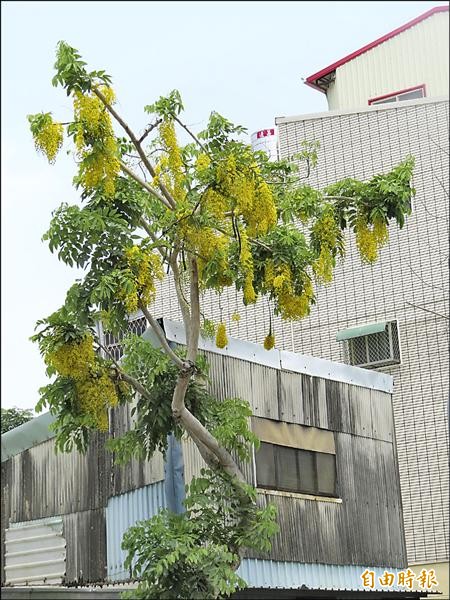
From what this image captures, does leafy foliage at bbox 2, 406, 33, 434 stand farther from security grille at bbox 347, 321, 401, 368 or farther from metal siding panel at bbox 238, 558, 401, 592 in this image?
metal siding panel at bbox 238, 558, 401, 592

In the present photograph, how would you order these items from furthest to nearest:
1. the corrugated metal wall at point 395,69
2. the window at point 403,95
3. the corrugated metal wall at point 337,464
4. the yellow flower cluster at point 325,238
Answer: the window at point 403,95 < the corrugated metal wall at point 395,69 < the corrugated metal wall at point 337,464 < the yellow flower cluster at point 325,238

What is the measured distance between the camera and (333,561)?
37.7 ft

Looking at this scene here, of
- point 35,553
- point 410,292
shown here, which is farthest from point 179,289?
point 410,292

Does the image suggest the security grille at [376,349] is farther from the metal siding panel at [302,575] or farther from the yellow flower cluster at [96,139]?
the yellow flower cluster at [96,139]

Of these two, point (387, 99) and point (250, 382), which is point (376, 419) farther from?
point (387, 99)

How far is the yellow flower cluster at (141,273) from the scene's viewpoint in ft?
30.2

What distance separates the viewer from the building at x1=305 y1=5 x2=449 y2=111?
1814 centimetres

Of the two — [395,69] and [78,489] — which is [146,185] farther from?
[395,69]

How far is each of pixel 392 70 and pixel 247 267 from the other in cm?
1028

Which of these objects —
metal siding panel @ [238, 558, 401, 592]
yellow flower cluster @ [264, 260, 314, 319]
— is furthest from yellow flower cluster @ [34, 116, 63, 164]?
metal siding panel @ [238, 558, 401, 592]

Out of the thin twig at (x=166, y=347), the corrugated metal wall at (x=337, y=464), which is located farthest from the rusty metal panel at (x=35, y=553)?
the thin twig at (x=166, y=347)

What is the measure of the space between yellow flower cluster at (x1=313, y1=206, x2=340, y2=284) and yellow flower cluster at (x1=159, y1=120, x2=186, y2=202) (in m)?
1.22

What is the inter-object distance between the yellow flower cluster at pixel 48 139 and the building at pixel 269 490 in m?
2.10

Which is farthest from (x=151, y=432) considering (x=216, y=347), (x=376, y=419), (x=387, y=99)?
(x=387, y=99)
